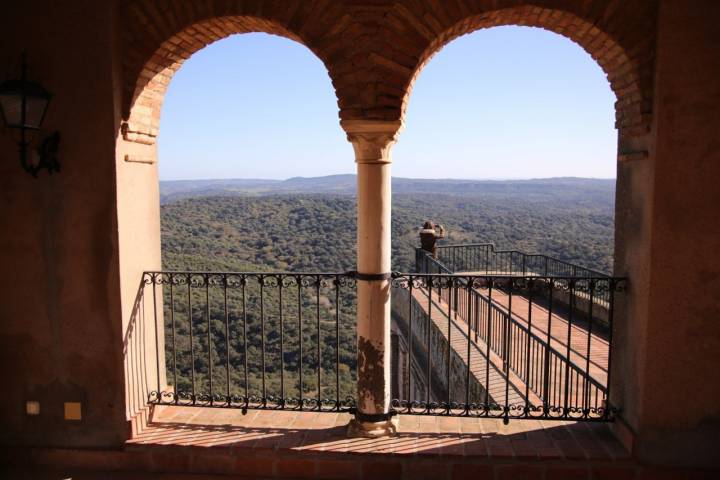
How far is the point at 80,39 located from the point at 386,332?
10.3 ft

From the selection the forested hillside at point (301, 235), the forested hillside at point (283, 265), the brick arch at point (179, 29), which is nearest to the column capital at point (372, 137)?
the brick arch at point (179, 29)

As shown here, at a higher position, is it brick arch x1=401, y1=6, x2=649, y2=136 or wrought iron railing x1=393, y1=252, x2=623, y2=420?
brick arch x1=401, y1=6, x2=649, y2=136

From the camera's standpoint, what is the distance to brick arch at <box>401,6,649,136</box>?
3.90 metres

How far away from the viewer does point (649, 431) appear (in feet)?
13.1

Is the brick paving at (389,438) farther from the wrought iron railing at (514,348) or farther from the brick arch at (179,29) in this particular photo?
the brick arch at (179,29)

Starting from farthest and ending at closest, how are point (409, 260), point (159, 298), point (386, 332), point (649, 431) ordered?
point (409, 260), point (159, 298), point (386, 332), point (649, 431)

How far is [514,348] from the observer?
7766 mm

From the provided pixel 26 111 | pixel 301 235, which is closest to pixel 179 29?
pixel 26 111

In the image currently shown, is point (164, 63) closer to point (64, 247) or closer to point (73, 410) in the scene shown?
point (64, 247)

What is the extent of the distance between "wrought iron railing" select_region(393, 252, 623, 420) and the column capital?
98cm

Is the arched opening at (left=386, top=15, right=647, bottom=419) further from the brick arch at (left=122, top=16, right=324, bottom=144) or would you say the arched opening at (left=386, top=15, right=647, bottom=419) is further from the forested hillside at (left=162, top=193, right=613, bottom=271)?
the forested hillside at (left=162, top=193, right=613, bottom=271)

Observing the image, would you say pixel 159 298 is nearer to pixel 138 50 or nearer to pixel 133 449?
pixel 133 449

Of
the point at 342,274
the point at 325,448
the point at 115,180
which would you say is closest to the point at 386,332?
the point at 342,274

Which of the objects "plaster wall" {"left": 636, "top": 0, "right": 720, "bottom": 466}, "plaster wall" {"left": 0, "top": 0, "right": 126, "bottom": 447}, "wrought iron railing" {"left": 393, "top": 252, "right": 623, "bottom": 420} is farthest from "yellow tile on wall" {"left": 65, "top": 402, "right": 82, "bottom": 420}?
"plaster wall" {"left": 636, "top": 0, "right": 720, "bottom": 466}
